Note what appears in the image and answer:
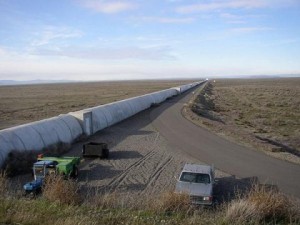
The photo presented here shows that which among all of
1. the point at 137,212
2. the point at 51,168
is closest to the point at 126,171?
the point at 51,168

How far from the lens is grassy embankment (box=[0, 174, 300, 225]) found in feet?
29.4

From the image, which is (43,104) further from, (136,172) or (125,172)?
(136,172)

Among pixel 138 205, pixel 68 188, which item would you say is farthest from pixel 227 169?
pixel 68 188

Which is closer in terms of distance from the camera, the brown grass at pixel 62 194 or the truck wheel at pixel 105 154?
the brown grass at pixel 62 194

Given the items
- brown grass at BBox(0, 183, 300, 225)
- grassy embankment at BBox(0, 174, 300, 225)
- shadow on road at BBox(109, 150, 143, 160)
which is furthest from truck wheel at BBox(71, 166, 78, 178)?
brown grass at BBox(0, 183, 300, 225)

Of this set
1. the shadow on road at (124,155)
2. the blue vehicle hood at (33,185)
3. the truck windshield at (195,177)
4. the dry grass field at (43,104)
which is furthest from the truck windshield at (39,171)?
A: the dry grass field at (43,104)

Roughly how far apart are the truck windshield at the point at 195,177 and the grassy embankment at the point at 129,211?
1804mm

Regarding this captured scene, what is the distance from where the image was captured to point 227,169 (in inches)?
795

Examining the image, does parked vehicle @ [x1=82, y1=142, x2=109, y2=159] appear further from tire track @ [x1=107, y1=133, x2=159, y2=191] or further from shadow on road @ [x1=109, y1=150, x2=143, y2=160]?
tire track @ [x1=107, y1=133, x2=159, y2=191]

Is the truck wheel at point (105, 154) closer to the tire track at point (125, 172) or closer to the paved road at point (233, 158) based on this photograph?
the tire track at point (125, 172)

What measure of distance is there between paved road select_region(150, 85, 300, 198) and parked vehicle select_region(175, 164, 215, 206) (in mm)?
3782

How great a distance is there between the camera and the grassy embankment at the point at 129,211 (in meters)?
8.95

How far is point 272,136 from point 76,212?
1013 inches

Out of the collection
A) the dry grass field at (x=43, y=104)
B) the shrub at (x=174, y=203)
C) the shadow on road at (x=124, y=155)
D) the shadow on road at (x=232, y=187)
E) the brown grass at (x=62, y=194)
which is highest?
the brown grass at (x=62, y=194)
